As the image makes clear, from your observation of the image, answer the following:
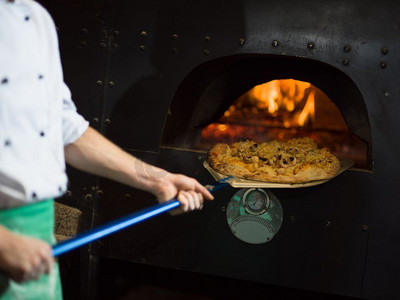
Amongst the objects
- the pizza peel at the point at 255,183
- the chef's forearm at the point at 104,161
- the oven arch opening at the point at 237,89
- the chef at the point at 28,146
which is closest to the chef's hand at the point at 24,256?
the chef at the point at 28,146

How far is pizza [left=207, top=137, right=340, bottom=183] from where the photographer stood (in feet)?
7.73

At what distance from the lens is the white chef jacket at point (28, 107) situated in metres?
1.26

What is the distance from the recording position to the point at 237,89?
2875mm

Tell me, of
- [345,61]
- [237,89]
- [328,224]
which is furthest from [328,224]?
[237,89]

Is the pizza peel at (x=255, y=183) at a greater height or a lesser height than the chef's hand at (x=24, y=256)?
greater

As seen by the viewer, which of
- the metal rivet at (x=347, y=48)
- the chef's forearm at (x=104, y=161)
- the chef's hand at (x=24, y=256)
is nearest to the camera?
the chef's hand at (x=24, y=256)

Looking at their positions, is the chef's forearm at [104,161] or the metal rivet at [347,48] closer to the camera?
the chef's forearm at [104,161]

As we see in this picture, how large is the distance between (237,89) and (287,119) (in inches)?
33.1

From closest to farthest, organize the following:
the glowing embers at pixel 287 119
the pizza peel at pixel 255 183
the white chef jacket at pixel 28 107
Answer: the white chef jacket at pixel 28 107, the pizza peel at pixel 255 183, the glowing embers at pixel 287 119

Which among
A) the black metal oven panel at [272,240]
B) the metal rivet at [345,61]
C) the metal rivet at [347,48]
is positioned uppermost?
the metal rivet at [347,48]

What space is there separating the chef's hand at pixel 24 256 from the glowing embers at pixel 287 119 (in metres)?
2.22

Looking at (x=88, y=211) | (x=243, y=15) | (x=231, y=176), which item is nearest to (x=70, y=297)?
(x=88, y=211)

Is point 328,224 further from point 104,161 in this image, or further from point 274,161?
point 104,161

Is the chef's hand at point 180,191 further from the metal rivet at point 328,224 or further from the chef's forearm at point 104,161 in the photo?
the metal rivet at point 328,224
